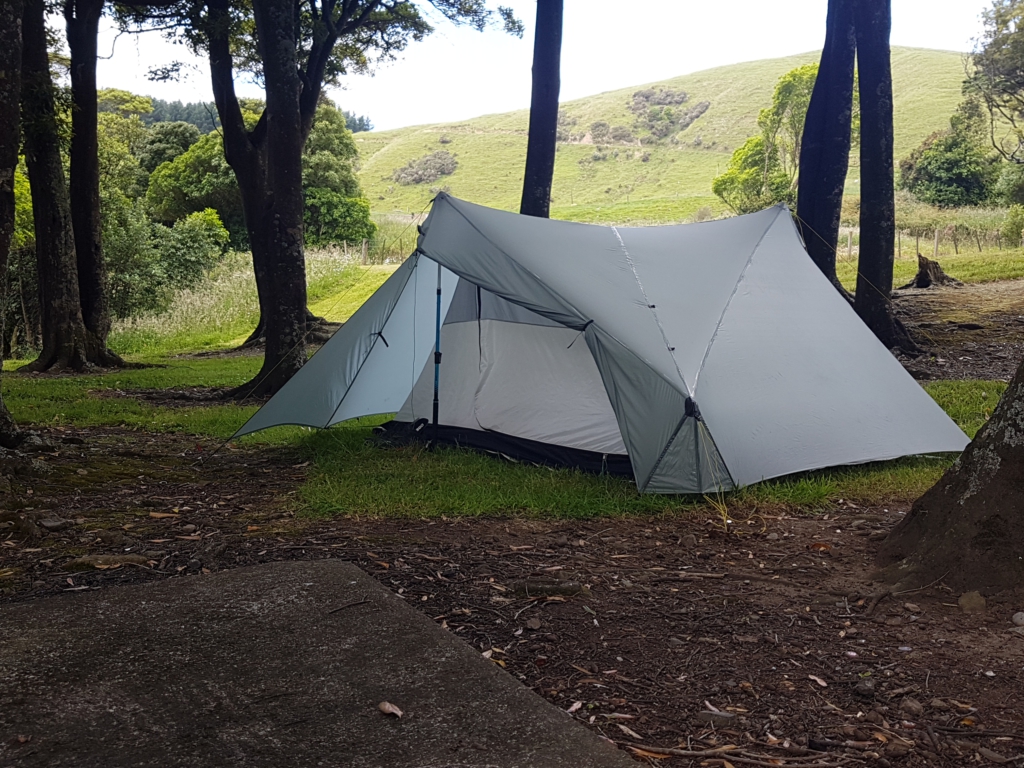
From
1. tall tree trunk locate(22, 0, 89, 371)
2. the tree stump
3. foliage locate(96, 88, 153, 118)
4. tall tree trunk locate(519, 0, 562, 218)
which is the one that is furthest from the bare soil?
foliage locate(96, 88, 153, 118)

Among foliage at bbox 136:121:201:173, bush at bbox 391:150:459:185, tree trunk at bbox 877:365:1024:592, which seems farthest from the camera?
bush at bbox 391:150:459:185

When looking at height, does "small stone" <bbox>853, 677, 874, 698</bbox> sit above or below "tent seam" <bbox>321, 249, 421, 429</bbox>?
below

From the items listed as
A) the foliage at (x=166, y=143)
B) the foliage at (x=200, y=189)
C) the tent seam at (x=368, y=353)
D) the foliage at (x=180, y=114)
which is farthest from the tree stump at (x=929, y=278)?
the foliage at (x=180, y=114)

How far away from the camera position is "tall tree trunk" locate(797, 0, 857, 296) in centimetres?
1011

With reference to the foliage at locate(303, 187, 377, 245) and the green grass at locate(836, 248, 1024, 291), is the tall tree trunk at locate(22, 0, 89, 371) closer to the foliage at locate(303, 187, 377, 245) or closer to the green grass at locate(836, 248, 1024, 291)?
the green grass at locate(836, 248, 1024, 291)

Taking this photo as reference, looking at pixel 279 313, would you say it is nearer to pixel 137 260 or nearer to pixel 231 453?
pixel 231 453

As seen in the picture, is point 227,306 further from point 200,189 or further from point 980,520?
point 980,520

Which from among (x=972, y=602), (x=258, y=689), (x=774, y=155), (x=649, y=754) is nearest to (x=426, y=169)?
(x=774, y=155)

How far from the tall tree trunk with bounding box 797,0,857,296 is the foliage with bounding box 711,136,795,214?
26.4 meters

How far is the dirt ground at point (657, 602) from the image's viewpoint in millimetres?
2398

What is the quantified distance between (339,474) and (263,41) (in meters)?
Answer: 4.84

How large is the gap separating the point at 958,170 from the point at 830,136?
2831cm

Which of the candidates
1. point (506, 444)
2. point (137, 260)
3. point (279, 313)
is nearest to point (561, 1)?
point (279, 313)

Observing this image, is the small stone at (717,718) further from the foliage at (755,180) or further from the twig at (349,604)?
the foliage at (755,180)
